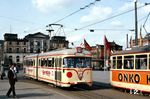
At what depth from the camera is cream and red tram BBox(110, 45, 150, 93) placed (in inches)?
851

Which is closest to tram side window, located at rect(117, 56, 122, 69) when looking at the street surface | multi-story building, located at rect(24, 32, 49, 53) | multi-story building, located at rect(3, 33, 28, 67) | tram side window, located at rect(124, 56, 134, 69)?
tram side window, located at rect(124, 56, 134, 69)

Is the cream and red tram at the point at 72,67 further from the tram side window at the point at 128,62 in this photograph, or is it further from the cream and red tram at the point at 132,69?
the tram side window at the point at 128,62

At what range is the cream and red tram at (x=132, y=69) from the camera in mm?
21625

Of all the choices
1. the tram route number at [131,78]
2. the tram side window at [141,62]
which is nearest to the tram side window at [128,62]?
the tram route number at [131,78]

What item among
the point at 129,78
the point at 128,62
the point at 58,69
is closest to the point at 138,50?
the point at 128,62

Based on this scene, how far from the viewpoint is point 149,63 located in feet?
69.6

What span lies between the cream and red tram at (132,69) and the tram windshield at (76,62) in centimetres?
184

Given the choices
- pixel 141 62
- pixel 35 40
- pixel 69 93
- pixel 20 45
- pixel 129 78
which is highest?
pixel 35 40

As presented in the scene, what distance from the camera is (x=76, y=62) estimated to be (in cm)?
2670

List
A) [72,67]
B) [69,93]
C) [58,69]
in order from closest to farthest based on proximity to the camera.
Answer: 1. [69,93]
2. [72,67]
3. [58,69]

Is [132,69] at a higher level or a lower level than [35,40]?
lower

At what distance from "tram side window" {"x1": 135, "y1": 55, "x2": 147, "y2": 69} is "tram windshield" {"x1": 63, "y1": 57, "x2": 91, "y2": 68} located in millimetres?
4908

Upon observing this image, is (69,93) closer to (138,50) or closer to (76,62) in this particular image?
(76,62)

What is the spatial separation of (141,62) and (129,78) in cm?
186
